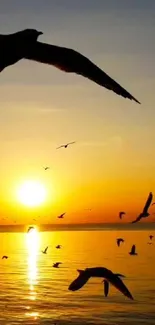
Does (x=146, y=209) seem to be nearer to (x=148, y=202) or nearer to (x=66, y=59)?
(x=148, y=202)

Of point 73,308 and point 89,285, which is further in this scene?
point 89,285

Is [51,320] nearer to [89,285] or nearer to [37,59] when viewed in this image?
[89,285]

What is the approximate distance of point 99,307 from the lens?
2959 centimetres

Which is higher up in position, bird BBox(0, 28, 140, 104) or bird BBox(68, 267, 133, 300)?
bird BBox(0, 28, 140, 104)

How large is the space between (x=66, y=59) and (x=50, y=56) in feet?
0.96

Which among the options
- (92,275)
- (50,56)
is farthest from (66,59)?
(92,275)

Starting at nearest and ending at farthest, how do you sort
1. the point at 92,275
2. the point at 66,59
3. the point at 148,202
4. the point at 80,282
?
the point at 66,59 < the point at 80,282 < the point at 92,275 < the point at 148,202

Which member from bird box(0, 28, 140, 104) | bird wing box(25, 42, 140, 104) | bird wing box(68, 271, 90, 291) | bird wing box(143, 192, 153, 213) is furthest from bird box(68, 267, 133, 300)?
bird wing box(25, 42, 140, 104)

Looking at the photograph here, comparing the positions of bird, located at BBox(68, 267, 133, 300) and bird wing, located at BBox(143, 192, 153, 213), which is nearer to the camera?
bird, located at BBox(68, 267, 133, 300)

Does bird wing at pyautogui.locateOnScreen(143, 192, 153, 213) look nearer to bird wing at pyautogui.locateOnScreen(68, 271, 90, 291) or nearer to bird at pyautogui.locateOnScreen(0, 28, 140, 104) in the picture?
bird wing at pyautogui.locateOnScreen(68, 271, 90, 291)

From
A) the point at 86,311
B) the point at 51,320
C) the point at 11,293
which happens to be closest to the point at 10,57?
the point at 51,320

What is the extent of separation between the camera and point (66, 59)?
9773 mm

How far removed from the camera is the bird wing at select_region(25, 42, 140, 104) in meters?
9.52

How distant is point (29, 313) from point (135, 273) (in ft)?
64.0
